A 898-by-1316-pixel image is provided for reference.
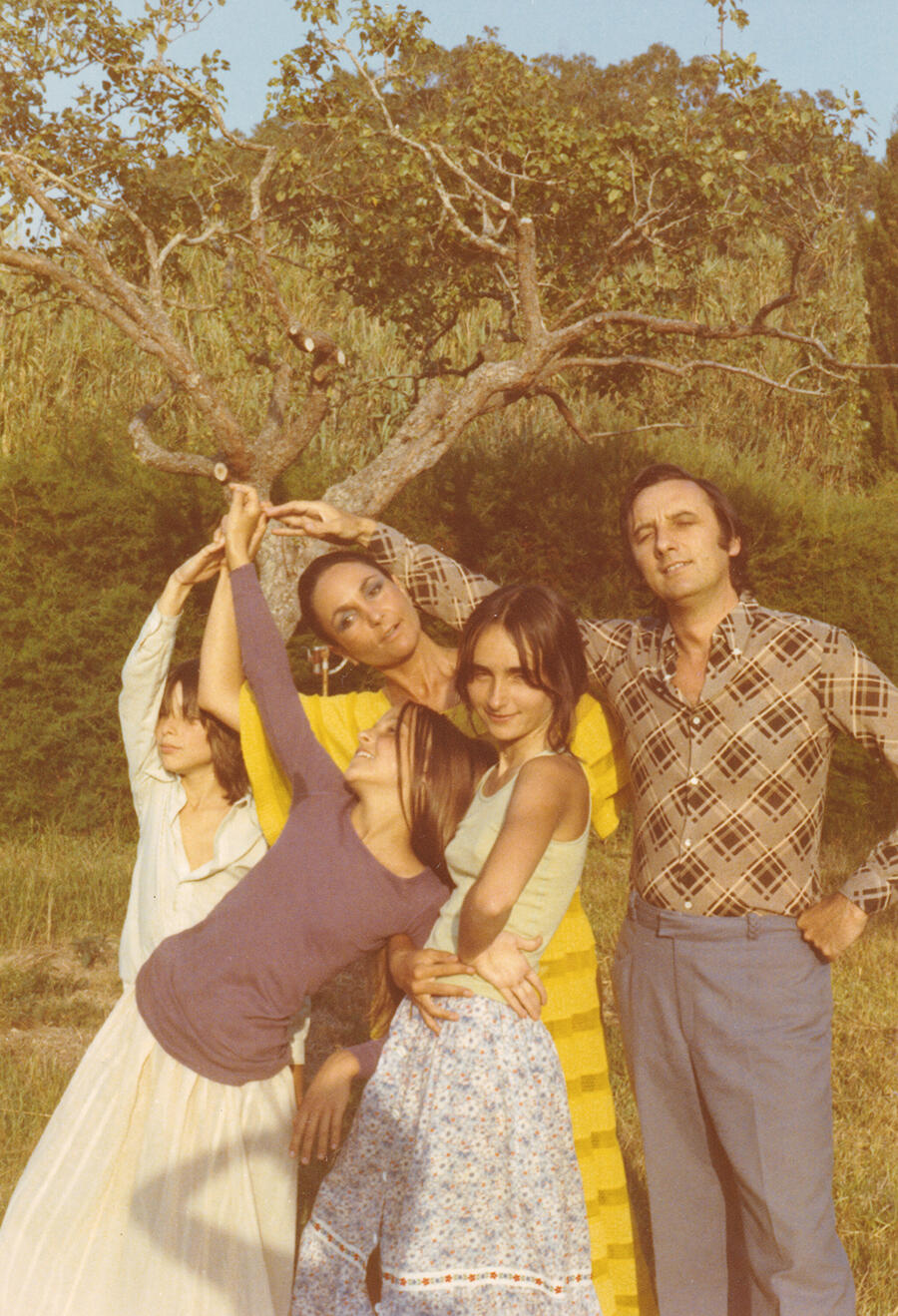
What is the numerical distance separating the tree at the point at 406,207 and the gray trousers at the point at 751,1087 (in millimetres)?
4359

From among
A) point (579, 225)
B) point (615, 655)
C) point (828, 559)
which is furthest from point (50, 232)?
point (615, 655)

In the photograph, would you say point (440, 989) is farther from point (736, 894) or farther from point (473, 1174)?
point (736, 894)

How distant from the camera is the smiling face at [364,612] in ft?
9.82

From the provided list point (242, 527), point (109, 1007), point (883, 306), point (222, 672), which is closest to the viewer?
point (242, 527)

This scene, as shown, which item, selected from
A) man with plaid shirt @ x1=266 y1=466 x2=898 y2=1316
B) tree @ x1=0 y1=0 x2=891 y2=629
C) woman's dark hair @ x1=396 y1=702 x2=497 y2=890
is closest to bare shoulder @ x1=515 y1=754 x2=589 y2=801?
woman's dark hair @ x1=396 y1=702 x2=497 y2=890

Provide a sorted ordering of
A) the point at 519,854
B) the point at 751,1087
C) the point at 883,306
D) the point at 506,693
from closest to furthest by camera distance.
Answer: the point at 519,854 → the point at 506,693 → the point at 751,1087 → the point at 883,306

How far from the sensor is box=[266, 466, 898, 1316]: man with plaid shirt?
8.82ft

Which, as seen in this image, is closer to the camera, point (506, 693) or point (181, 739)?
point (506, 693)

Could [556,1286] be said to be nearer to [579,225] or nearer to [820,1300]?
[820,1300]

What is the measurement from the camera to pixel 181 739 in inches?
124

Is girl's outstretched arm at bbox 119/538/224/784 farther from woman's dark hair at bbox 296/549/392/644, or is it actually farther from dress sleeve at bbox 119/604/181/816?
woman's dark hair at bbox 296/549/392/644

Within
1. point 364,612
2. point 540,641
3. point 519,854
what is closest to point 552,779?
point 519,854

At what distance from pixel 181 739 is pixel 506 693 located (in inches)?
38.0

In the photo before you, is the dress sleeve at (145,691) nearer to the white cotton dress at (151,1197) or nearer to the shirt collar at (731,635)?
the white cotton dress at (151,1197)
